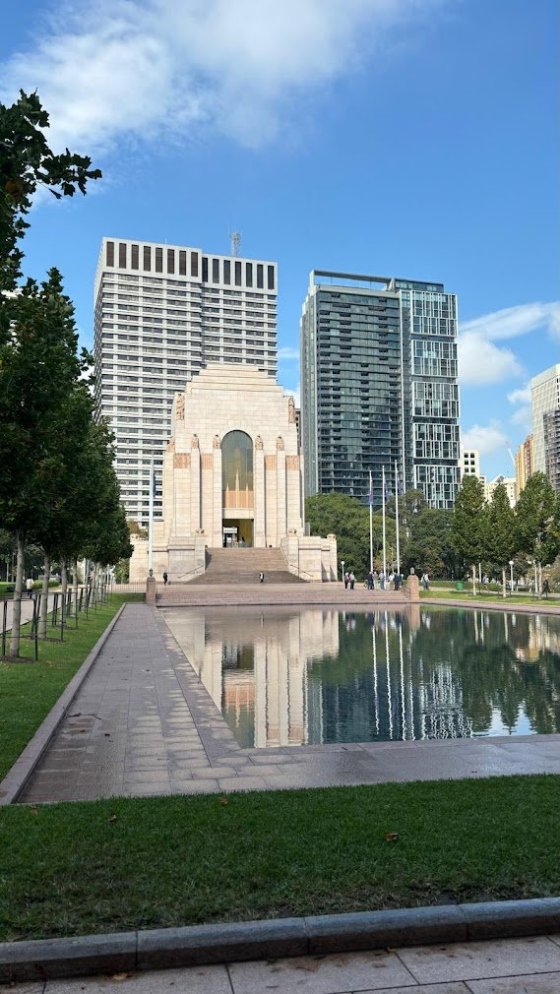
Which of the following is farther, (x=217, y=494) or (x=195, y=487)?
(x=217, y=494)

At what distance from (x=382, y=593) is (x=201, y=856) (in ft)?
154

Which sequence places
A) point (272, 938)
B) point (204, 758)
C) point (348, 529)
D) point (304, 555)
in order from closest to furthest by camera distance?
point (272, 938), point (204, 758), point (304, 555), point (348, 529)

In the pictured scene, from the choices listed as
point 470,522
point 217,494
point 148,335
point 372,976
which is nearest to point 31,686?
point 372,976

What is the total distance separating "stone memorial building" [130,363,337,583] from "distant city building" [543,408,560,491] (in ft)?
236

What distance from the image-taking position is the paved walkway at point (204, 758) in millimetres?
8047

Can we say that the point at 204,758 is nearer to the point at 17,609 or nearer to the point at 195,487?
the point at 17,609

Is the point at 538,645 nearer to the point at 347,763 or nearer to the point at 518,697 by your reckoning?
the point at 518,697

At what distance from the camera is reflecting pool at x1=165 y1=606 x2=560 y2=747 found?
1160 centimetres

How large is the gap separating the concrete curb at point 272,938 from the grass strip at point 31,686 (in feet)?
13.4

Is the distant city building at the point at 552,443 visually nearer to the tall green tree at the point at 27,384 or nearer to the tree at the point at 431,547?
the tree at the point at 431,547

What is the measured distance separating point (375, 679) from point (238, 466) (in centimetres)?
5928

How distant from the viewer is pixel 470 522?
5606 cm

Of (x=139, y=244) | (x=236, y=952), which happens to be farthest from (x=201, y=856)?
(x=139, y=244)

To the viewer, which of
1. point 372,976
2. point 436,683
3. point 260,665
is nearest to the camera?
point 372,976
